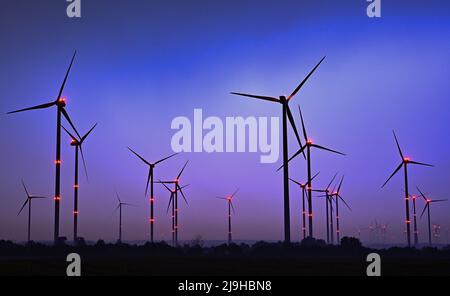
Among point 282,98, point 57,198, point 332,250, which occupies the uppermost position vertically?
point 282,98

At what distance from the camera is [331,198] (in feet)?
422
